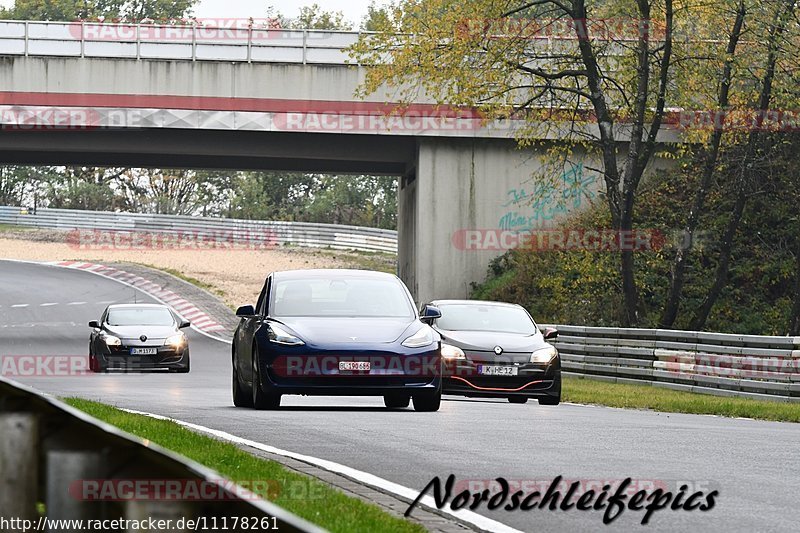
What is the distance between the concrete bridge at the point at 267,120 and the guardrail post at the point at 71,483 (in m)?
35.9

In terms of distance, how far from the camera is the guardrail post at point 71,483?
133 inches

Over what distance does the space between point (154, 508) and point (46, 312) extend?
164 ft

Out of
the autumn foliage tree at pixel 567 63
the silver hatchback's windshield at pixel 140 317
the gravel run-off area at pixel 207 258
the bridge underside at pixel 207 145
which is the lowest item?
the gravel run-off area at pixel 207 258

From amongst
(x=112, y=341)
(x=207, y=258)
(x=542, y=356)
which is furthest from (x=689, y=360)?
(x=207, y=258)

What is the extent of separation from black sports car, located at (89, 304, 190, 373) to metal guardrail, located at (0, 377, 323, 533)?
2575 centimetres

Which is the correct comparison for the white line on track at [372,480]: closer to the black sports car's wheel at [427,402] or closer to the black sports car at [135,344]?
the black sports car's wheel at [427,402]

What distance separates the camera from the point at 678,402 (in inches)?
832

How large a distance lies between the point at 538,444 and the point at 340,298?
507 cm

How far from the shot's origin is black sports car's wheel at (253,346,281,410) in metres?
16.4

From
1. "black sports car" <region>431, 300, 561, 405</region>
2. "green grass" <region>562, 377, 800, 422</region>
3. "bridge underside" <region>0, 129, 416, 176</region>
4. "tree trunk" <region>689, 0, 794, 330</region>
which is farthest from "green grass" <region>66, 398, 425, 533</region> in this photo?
"bridge underside" <region>0, 129, 416, 176</region>

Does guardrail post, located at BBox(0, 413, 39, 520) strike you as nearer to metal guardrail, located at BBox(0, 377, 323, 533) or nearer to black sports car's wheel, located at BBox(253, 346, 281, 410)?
metal guardrail, located at BBox(0, 377, 323, 533)

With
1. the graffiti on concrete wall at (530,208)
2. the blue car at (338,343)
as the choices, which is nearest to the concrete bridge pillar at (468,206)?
the graffiti on concrete wall at (530,208)

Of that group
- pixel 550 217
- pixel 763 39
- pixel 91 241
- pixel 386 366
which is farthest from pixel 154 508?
pixel 91 241

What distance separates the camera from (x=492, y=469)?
1038 cm
